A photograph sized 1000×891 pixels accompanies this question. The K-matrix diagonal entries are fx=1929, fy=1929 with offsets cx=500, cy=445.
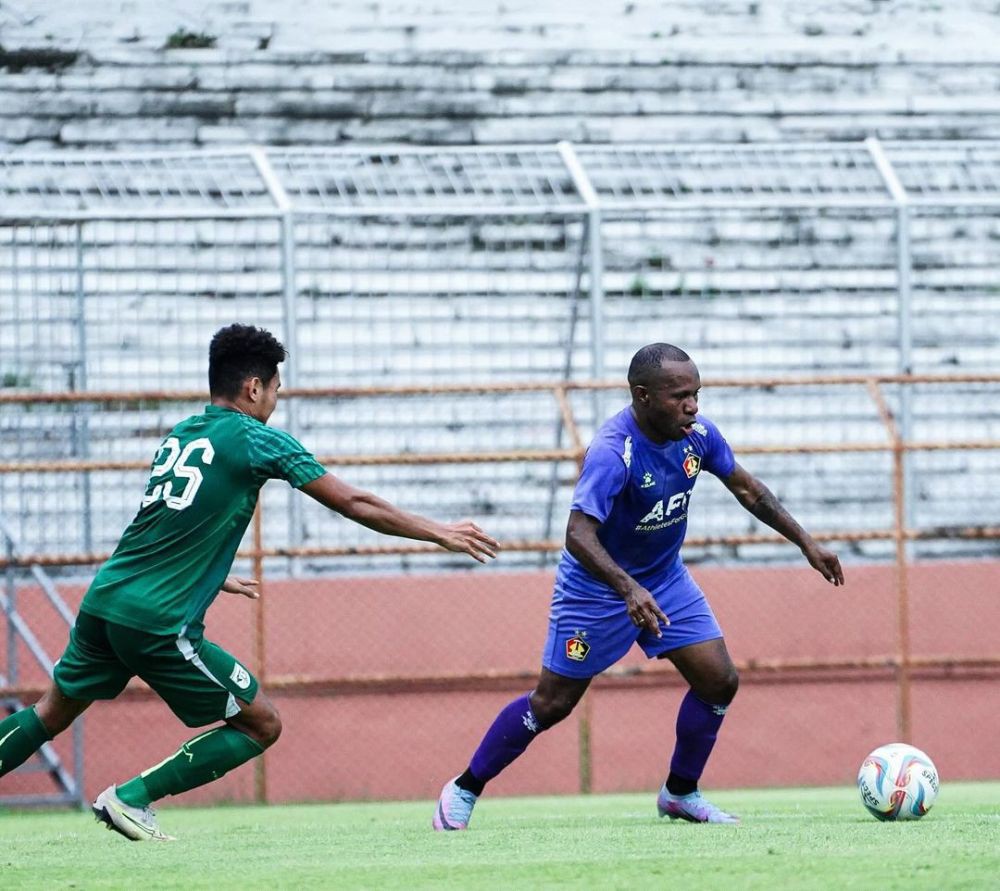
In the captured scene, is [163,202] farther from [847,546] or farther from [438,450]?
[847,546]

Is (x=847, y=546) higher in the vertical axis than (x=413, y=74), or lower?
lower

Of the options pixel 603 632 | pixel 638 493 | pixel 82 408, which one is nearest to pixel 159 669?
pixel 603 632

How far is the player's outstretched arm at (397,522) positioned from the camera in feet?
20.8

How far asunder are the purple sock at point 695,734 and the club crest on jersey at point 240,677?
1818 millimetres

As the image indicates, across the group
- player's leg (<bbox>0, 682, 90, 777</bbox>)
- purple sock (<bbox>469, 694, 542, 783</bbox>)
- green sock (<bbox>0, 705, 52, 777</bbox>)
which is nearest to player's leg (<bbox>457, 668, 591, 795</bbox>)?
purple sock (<bbox>469, 694, 542, 783</bbox>)

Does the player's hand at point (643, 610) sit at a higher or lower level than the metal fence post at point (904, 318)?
lower

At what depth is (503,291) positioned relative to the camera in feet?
44.0

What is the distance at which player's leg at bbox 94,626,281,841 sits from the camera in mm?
6848

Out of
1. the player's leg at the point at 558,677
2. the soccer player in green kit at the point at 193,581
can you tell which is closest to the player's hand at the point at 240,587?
the soccer player in green kit at the point at 193,581

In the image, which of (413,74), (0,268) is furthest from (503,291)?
(0,268)

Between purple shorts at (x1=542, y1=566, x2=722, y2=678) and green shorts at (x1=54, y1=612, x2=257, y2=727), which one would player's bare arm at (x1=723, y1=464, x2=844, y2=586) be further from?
green shorts at (x1=54, y1=612, x2=257, y2=727)

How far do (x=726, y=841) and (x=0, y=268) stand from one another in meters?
7.47

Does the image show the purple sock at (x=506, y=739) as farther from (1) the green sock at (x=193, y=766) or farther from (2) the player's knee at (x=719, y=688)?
(1) the green sock at (x=193, y=766)

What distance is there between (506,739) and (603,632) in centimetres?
60
